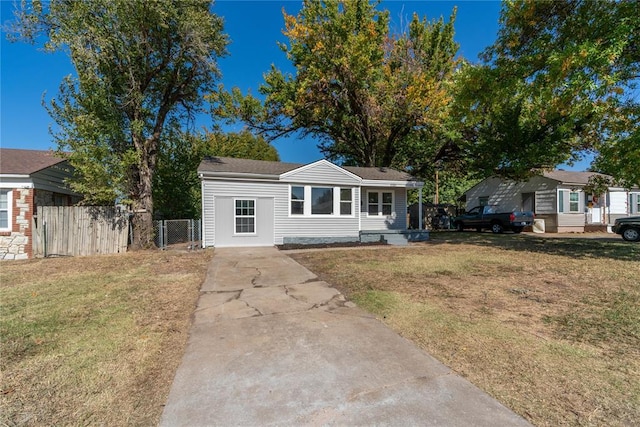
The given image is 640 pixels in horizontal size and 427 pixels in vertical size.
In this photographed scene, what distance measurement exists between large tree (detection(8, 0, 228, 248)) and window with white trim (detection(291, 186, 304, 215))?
592cm

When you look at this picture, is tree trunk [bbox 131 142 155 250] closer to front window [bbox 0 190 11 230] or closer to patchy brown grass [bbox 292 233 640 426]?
front window [bbox 0 190 11 230]

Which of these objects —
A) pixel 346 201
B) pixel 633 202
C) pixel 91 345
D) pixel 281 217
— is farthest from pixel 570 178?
pixel 91 345

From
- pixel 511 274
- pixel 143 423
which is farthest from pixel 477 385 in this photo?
pixel 511 274

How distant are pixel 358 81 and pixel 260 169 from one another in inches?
323

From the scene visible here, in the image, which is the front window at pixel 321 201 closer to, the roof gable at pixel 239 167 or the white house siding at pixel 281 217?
the white house siding at pixel 281 217

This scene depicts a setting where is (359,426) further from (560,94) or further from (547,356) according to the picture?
(560,94)

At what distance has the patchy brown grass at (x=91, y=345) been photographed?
2.37 m

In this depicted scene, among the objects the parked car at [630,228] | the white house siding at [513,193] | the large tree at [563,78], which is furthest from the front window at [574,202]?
the large tree at [563,78]

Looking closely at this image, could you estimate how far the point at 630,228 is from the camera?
14.0 m

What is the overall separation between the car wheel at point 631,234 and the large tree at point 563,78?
487 cm

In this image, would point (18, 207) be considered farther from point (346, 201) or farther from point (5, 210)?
point (346, 201)

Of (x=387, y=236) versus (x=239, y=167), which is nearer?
(x=239, y=167)

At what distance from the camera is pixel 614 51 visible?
7242mm

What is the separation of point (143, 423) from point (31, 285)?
6.49 metres
